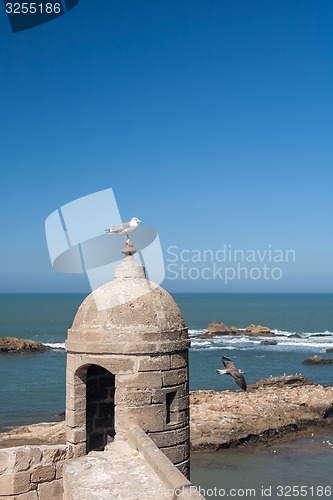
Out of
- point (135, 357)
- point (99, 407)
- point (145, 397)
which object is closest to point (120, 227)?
point (135, 357)

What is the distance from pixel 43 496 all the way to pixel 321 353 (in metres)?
47.8

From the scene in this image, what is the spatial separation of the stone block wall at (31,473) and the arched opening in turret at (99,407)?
1324 mm

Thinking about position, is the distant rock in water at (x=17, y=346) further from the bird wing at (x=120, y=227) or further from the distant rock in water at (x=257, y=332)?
the bird wing at (x=120, y=227)

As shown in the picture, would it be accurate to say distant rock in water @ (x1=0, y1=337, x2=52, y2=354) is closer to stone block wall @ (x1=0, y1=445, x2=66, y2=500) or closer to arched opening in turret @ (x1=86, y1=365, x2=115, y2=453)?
arched opening in turret @ (x1=86, y1=365, x2=115, y2=453)

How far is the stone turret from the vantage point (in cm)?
651

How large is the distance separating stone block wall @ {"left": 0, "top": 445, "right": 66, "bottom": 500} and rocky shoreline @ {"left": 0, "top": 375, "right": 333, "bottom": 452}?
11682 millimetres

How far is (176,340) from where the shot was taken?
6.81 m

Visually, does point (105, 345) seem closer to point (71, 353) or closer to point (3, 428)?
point (71, 353)

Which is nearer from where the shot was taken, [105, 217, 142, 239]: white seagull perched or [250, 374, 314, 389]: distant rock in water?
[105, 217, 142, 239]: white seagull perched

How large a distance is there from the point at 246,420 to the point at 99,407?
15.2 m

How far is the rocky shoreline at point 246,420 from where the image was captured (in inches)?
795

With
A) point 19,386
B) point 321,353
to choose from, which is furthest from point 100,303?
point 321,353

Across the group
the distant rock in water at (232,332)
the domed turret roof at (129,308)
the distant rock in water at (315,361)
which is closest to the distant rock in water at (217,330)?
the distant rock in water at (232,332)

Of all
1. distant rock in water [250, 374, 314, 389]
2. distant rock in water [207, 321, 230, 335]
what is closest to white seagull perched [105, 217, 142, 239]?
distant rock in water [250, 374, 314, 389]
